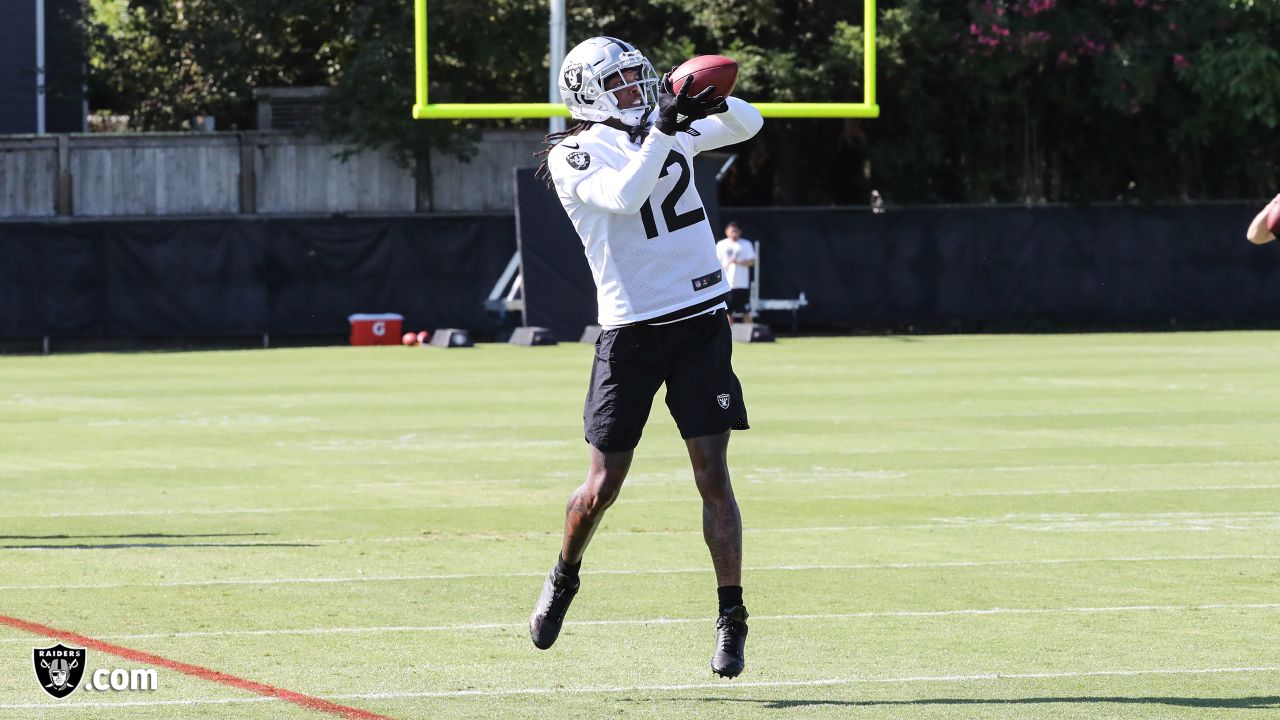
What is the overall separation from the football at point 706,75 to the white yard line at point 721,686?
197 centimetres

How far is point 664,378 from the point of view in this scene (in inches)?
252

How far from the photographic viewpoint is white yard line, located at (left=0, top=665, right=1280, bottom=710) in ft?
19.5

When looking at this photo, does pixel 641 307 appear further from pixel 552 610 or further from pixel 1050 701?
pixel 1050 701

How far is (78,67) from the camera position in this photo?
104 ft

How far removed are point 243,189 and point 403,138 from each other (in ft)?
9.71

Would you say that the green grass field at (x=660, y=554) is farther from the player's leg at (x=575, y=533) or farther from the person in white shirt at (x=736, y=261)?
the person in white shirt at (x=736, y=261)

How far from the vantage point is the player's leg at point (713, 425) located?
6289mm

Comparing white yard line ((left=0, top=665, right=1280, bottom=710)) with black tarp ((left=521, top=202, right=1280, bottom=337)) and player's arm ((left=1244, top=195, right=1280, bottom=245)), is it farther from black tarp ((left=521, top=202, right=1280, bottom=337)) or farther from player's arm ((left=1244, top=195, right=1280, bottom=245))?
black tarp ((left=521, top=202, right=1280, bottom=337))

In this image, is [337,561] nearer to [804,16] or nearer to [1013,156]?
[804,16]

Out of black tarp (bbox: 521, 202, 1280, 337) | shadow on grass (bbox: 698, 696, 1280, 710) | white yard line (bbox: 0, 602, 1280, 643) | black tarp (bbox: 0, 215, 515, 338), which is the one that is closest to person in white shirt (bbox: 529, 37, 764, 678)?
shadow on grass (bbox: 698, 696, 1280, 710)

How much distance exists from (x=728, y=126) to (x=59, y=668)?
9.79 feet

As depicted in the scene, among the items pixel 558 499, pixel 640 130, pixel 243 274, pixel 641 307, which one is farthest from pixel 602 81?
pixel 243 274

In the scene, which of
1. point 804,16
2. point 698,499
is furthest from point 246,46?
point 698,499

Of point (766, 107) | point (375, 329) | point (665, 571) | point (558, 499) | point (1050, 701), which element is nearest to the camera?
point (1050, 701)
